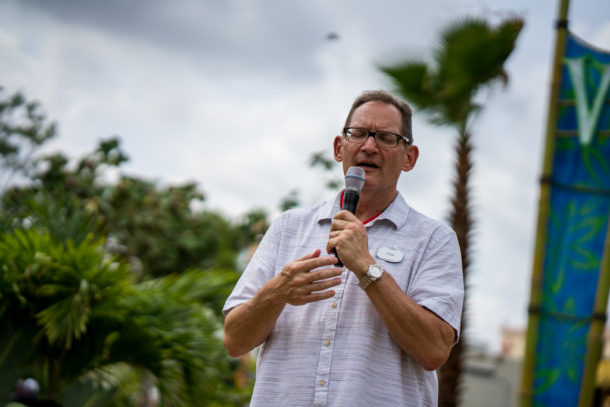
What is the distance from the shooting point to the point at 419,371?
1978 millimetres

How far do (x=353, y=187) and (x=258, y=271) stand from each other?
43cm

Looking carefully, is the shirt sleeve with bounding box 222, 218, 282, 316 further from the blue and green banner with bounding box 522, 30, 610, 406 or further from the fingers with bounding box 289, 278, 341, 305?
the blue and green banner with bounding box 522, 30, 610, 406

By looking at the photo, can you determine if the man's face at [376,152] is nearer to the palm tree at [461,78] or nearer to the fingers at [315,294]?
the fingers at [315,294]

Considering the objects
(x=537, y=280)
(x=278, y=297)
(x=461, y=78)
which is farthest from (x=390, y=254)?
(x=461, y=78)

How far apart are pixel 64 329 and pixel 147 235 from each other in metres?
7.06

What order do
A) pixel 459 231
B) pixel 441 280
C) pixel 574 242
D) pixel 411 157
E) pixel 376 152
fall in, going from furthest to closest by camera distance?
pixel 459 231 → pixel 574 242 → pixel 411 157 → pixel 376 152 → pixel 441 280

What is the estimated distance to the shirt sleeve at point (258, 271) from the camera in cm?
210

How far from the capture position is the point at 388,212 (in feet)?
7.08

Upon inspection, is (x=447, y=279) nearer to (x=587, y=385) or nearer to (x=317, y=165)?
(x=587, y=385)

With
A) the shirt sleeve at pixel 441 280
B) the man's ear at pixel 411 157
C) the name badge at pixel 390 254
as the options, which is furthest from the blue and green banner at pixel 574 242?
the name badge at pixel 390 254

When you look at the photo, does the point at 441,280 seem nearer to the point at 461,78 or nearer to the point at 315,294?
the point at 315,294

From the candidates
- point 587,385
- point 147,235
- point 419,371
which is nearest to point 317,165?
point 587,385

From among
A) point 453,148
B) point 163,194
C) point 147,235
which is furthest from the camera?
point 147,235

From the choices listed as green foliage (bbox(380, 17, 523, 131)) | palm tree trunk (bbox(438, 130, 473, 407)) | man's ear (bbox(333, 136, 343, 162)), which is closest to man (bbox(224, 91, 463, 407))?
man's ear (bbox(333, 136, 343, 162))
